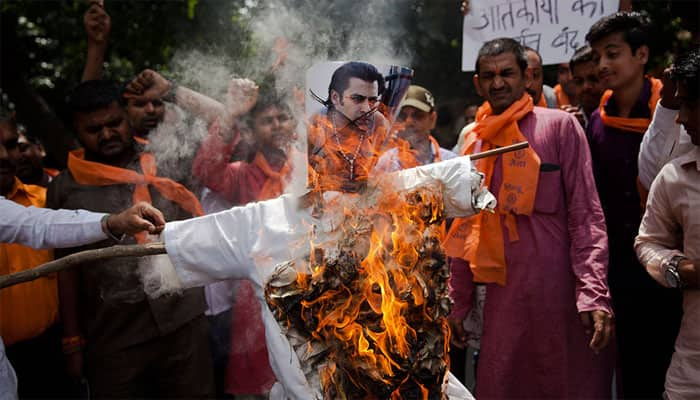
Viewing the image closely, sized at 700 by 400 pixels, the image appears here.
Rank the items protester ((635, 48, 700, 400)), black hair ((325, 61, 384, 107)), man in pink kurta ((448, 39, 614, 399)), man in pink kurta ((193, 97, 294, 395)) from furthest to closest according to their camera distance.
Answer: man in pink kurta ((193, 97, 294, 395)) → man in pink kurta ((448, 39, 614, 399)) → protester ((635, 48, 700, 400)) → black hair ((325, 61, 384, 107))

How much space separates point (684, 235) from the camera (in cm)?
314

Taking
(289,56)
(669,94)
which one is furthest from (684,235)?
(289,56)

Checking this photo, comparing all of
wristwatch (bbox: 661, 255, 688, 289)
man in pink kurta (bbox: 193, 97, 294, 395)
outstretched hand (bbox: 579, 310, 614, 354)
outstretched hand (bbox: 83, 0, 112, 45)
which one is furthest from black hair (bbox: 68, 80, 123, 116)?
wristwatch (bbox: 661, 255, 688, 289)

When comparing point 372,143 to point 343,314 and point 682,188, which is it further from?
point 682,188

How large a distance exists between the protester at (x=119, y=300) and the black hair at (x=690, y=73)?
9.73 feet

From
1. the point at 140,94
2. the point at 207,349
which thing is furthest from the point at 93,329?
the point at 140,94

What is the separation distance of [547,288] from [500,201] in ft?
1.91

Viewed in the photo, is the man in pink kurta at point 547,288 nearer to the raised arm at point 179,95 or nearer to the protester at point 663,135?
the protester at point 663,135

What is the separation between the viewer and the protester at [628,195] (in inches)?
156

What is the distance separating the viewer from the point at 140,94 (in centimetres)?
477

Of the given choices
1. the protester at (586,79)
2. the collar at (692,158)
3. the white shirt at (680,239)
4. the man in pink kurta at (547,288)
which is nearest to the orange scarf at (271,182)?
the man in pink kurta at (547,288)

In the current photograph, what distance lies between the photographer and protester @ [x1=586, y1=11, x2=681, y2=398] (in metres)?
3.96

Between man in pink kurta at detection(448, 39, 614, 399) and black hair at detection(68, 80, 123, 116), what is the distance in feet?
8.40

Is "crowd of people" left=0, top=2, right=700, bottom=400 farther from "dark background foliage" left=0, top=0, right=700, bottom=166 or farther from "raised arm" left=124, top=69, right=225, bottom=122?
"dark background foliage" left=0, top=0, right=700, bottom=166
